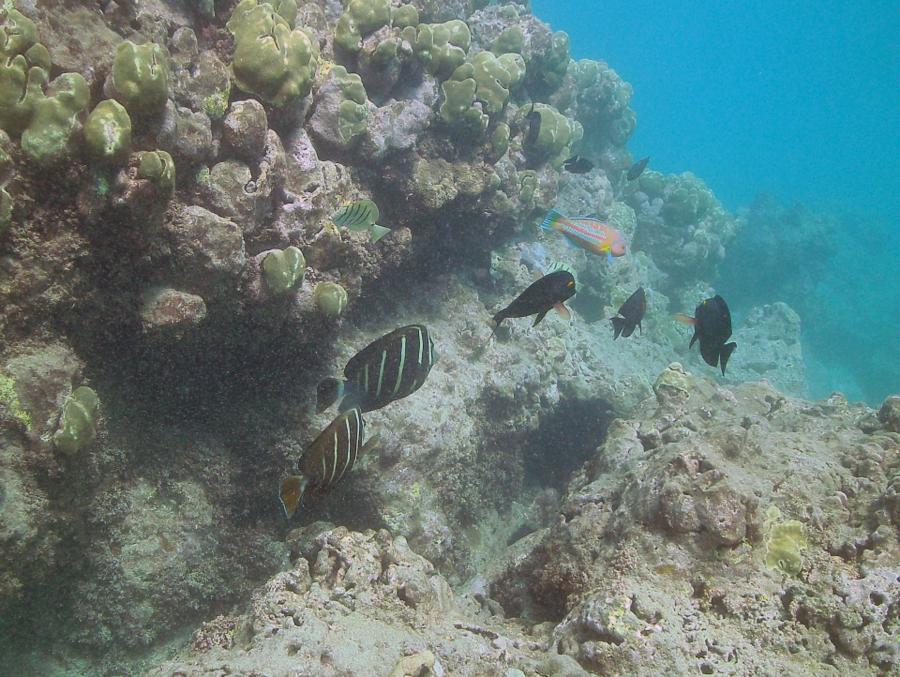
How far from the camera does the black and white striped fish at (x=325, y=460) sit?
7.04 feet

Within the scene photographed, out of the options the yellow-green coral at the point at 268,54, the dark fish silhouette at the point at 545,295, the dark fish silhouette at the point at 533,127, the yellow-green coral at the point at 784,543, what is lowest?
the yellow-green coral at the point at 784,543

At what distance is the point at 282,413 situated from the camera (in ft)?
13.0

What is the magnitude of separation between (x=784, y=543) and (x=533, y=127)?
6.36 meters

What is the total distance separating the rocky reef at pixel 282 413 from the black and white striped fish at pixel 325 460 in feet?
2.02

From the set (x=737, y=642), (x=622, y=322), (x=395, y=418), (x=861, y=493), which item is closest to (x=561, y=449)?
(x=622, y=322)

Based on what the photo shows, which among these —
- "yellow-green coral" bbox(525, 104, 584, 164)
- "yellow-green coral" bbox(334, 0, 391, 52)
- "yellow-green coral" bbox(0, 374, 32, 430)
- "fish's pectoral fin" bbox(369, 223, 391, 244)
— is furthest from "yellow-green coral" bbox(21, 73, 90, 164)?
"yellow-green coral" bbox(525, 104, 584, 164)

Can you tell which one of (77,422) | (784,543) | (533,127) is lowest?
(77,422)

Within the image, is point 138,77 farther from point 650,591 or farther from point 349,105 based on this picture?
point 650,591

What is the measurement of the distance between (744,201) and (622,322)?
49183mm

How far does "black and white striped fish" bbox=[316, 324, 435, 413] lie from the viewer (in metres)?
2.63

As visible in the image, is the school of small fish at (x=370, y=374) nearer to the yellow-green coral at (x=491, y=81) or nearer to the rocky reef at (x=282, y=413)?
the rocky reef at (x=282, y=413)

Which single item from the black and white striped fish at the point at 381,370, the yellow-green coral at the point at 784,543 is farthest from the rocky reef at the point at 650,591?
the black and white striped fish at the point at 381,370

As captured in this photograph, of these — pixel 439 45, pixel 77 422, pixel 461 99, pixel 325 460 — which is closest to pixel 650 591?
pixel 325 460

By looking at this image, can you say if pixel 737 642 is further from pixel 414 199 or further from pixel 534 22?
pixel 534 22
